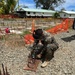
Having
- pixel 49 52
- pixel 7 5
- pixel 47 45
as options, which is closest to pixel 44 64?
pixel 49 52

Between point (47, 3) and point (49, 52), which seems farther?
point (47, 3)

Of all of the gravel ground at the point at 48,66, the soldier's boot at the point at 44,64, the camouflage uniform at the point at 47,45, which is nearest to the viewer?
the gravel ground at the point at 48,66

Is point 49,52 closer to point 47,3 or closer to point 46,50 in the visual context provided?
point 46,50

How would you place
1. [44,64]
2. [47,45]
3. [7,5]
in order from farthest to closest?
Result: [7,5] < [47,45] < [44,64]

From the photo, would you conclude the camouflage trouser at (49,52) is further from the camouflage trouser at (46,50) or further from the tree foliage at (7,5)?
the tree foliage at (7,5)

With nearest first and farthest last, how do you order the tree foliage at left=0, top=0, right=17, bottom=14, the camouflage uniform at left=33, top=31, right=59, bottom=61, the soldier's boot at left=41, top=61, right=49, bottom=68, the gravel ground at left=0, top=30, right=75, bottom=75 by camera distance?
the gravel ground at left=0, top=30, right=75, bottom=75 < the soldier's boot at left=41, top=61, right=49, bottom=68 < the camouflage uniform at left=33, top=31, right=59, bottom=61 < the tree foliage at left=0, top=0, right=17, bottom=14

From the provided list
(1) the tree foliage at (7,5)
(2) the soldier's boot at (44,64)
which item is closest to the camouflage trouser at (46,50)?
(2) the soldier's boot at (44,64)

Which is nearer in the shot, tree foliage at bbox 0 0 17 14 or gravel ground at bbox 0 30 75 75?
gravel ground at bbox 0 30 75 75

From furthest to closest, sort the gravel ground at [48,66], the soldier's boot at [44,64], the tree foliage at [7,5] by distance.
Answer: the tree foliage at [7,5] → the soldier's boot at [44,64] → the gravel ground at [48,66]

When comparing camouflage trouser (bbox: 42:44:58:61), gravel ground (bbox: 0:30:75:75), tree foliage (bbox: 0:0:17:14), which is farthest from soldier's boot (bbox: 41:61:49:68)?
tree foliage (bbox: 0:0:17:14)

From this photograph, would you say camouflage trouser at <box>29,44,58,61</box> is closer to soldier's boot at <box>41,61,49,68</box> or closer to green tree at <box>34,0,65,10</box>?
soldier's boot at <box>41,61,49,68</box>

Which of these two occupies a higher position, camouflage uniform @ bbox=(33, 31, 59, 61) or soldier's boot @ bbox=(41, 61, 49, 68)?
camouflage uniform @ bbox=(33, 31, 59, 61)

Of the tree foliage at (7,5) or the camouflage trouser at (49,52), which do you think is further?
the tree foliage at (7,5)

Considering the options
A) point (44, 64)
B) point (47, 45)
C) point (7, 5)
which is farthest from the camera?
point (7, 5)
